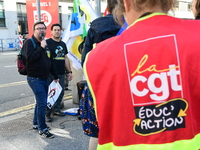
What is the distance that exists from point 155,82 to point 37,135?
10.4 feet

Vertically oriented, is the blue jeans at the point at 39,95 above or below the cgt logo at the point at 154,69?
below

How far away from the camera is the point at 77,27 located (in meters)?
4.51

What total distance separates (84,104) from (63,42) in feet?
11.1

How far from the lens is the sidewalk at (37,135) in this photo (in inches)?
130

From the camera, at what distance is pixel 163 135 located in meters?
0.91

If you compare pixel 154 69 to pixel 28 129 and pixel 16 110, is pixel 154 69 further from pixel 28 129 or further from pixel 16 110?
pixel 16 110

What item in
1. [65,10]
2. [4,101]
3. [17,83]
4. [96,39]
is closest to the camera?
[96,39]

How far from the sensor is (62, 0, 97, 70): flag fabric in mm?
4320

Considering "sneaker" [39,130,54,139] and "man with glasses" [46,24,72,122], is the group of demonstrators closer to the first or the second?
"sneaker" [39,130,54,139]

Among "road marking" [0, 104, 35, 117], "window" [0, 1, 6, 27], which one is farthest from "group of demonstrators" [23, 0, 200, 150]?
"window" [0, 1, 6, 27]

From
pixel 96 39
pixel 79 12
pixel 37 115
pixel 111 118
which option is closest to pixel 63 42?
pixel 79 12

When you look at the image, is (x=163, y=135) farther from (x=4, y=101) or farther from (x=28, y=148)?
(x=4, y=101)

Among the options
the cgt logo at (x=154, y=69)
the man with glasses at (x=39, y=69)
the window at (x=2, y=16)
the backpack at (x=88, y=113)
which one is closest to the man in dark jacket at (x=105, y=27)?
the backpack at (x=88, y=113)

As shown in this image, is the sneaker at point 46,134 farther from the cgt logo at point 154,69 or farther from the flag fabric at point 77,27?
the cgt logo at point 154,69
